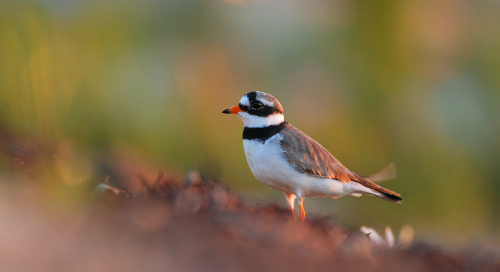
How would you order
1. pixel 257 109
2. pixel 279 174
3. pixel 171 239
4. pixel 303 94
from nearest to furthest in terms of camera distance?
pixel 171 239, pixel 279 174, pixel 257 109, pixel 303 94

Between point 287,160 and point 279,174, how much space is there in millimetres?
56

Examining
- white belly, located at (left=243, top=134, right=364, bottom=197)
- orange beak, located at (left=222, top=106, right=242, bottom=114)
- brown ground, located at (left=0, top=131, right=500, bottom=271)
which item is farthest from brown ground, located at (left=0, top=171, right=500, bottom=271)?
orange beak, located at (left=222, top=106, right=242, bottom=114)

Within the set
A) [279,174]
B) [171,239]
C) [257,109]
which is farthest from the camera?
[257,109]

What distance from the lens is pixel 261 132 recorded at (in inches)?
67.1

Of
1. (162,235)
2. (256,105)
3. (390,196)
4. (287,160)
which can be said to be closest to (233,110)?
(256,105)

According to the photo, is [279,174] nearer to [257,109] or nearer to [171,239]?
[257,109]

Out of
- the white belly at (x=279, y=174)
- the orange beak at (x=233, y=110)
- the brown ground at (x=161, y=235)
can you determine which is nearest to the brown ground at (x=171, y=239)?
the brown ground at (x=161, y=235)

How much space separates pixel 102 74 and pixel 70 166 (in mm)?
1658

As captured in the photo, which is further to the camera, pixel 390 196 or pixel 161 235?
pixel 390 196

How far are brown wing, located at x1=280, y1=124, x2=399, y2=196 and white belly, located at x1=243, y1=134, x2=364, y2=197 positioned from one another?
20mm

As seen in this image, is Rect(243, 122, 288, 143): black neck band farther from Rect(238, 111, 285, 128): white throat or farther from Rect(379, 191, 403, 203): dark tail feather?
Rect(379, 191, 403, 203): dark tail feather

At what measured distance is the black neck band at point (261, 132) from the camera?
1690 mm

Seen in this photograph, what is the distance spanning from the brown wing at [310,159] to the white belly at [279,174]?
0.02 m

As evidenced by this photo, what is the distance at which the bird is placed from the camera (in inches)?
63.5
